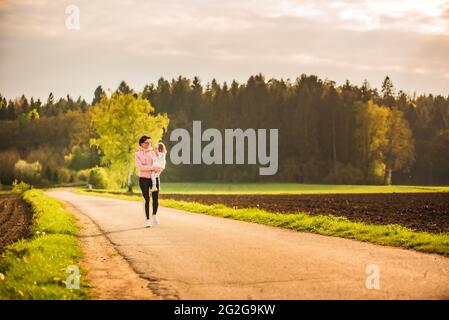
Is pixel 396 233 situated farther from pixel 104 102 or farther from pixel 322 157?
pixel 322 157

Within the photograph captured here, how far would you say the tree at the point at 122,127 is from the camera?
53.9m

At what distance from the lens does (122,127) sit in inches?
2122

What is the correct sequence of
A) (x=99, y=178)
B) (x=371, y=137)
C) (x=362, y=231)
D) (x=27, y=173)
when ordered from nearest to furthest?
(x=362, y=231) < (x=99, y=178) < (x=371, y=137) < (x=27, y=173)

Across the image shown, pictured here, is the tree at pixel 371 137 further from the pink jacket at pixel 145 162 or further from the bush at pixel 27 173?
the pink jacket at pixel 145 162

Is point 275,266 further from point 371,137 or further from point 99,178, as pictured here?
point 371,137

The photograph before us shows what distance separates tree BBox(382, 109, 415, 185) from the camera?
292 feet

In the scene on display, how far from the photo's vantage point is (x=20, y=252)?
11242 millimetres

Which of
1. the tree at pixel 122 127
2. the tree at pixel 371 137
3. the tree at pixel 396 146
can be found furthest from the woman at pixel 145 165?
the tree at pixel 396 146

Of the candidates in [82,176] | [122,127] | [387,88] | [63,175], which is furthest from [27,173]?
[387,88]

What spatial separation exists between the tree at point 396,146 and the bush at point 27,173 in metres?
58.5

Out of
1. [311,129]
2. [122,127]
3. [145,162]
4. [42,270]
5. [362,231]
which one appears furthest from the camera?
[311,129]

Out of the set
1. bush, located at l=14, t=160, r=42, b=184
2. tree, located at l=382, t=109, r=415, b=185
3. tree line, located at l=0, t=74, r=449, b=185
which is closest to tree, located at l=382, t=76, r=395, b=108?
tree line, located at l=0, t=74, r=449, b=185

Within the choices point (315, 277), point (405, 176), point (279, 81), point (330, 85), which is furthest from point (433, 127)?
point (315, 277)

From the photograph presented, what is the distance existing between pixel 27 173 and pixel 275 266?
91805 mm
